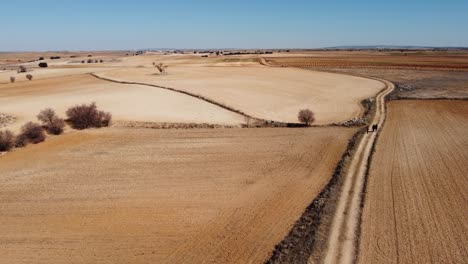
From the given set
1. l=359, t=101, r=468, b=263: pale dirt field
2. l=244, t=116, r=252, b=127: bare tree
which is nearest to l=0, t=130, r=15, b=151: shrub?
l=244, t=116, r=252, b=127: bare tree

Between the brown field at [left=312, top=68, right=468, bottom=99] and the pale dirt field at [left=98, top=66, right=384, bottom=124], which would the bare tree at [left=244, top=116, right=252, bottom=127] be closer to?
the pale dirt field at [left=98, top=66, right=384, bottom=124]

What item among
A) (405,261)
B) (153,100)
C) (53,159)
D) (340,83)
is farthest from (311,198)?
(340,83)

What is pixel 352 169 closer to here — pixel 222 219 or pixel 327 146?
pixel 327 146

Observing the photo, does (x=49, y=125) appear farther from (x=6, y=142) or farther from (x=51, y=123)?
(x=6, y=142)

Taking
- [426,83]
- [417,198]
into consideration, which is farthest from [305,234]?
[426,83]

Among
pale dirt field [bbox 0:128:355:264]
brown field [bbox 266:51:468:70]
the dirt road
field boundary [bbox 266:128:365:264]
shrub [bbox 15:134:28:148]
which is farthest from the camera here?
brown field [bbox 266:51:468:70]
